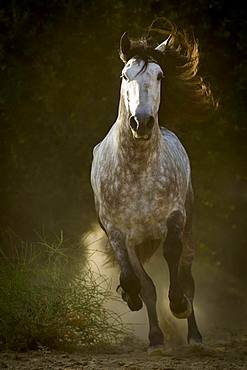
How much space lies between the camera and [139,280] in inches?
313

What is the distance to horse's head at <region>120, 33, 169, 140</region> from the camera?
7.18 meters

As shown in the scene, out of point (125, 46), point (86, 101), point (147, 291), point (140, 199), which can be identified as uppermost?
point (86, 101)

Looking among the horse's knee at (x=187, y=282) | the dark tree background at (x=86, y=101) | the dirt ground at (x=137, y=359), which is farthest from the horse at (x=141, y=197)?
the dark tree background at (x=86, y=101)

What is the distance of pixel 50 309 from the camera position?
25.7ft

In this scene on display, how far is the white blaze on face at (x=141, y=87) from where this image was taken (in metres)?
7.23

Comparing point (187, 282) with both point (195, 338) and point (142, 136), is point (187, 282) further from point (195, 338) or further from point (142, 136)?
point (142, 136)

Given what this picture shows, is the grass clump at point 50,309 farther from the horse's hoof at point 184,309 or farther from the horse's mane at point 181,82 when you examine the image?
the horse's mane at point 181,82

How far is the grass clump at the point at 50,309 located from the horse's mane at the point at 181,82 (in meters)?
1.44

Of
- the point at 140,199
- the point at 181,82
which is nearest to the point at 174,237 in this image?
the point at 140,199

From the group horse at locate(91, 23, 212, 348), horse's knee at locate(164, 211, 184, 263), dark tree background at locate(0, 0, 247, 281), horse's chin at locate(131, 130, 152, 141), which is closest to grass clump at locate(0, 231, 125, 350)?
horse at locate(91, 23, 212, 348)

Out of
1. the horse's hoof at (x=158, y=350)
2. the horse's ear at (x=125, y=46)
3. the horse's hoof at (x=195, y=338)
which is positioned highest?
the horse's ear at (x=125, y=46)

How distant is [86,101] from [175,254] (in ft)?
8.59

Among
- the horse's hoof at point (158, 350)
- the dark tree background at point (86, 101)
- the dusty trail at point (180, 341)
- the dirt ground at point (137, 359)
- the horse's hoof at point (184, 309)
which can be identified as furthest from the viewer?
the dark tree background at point (86, 101)

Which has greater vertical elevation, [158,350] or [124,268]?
[124,268]
